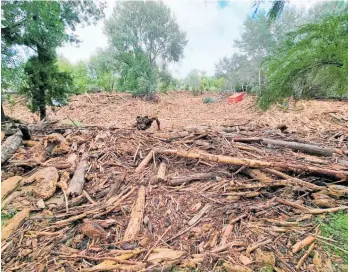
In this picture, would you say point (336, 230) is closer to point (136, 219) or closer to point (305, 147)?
point (305, 147)

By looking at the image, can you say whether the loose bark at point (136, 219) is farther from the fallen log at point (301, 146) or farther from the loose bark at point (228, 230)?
the fallen log at point (301, 146)

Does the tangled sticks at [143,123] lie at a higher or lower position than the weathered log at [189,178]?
higher

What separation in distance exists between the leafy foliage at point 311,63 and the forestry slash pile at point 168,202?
127cm

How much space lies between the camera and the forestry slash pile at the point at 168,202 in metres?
1.97

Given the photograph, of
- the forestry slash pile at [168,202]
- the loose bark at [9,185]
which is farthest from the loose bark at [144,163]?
the loose bark at [9,185]

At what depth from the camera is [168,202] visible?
8.79 ft

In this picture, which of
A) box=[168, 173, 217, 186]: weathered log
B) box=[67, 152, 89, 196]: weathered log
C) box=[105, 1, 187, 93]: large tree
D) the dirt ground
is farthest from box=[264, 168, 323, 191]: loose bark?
box=[105, 1, 187, 93]: large tree

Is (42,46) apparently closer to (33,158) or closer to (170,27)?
(33,158)

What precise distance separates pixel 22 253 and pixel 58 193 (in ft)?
2.84

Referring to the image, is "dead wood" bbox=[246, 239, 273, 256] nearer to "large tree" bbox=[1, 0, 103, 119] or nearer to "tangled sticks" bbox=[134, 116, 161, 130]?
"tangled sticks" bbox=[134, 116, 161, 130]

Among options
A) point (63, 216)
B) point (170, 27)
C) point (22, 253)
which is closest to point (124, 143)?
point (63, 216)

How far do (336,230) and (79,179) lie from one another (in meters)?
3.08

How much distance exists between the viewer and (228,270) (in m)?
1.81

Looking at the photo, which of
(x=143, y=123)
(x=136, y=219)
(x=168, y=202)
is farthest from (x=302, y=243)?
(x=143, y=123)
